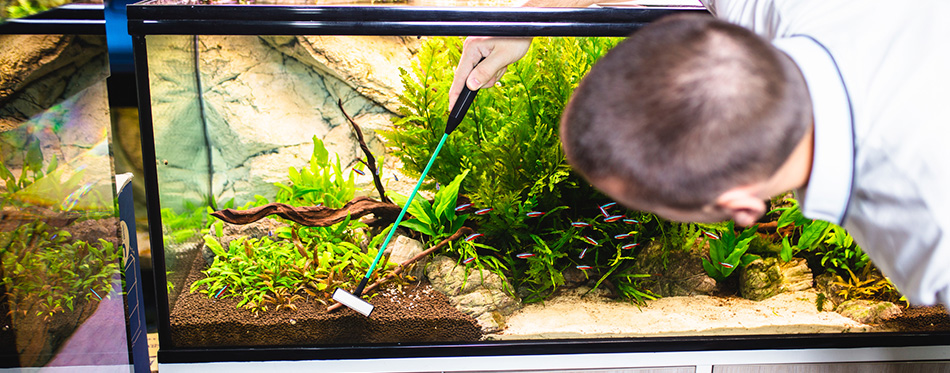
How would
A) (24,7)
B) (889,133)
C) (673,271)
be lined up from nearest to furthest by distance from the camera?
(889,133), (24,7), (673,271)

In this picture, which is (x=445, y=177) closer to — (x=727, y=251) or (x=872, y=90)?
(x=727, y=251)

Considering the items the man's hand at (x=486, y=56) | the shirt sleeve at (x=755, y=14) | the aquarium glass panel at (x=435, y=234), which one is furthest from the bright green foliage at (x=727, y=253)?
the man's hand at (x=486, y=56)

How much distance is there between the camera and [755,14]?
1.01 meters

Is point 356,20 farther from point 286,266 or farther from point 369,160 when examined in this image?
point 286,266

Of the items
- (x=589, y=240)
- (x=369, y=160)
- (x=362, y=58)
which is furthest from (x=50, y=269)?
(x=589, y=240)

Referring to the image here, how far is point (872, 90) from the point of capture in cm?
74

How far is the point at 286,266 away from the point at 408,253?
13.0 inches

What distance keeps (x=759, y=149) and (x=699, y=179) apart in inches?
2.8

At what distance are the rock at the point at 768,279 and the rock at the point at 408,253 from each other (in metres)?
0.90

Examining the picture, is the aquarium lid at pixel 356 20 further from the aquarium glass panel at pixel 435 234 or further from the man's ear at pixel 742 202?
the man's ear at pixel 742 202

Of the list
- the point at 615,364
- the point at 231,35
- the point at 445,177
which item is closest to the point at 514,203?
the point at 445,177

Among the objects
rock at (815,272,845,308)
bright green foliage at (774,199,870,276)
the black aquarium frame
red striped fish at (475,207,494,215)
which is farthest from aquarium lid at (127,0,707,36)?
rock at (815,272,845,308)

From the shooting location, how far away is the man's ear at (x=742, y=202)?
66 cm

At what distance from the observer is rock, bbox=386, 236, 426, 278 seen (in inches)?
60.1
